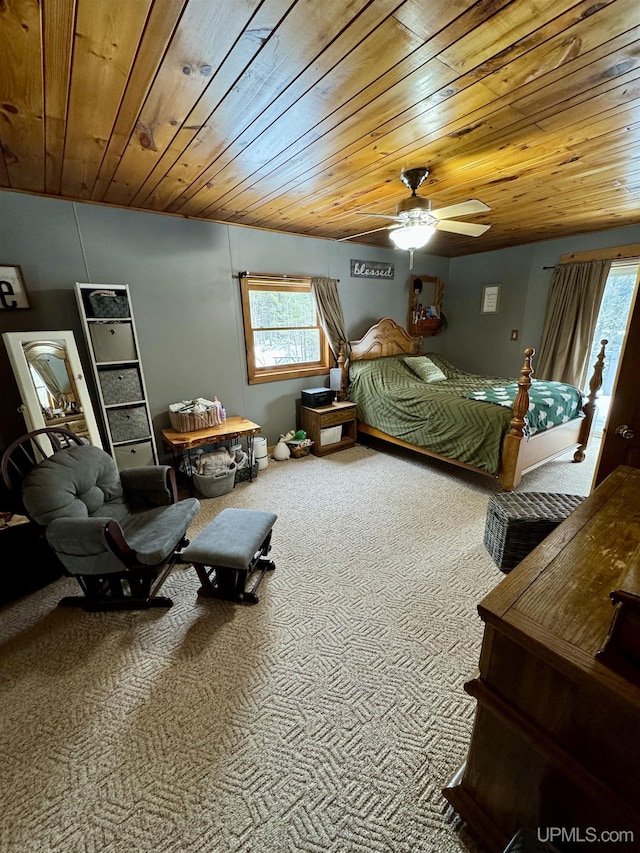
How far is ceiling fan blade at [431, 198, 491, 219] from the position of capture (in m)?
1.98

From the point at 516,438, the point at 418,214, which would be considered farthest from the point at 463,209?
the point at 516,438

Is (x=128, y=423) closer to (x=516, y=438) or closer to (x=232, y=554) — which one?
(x=232, y=554)

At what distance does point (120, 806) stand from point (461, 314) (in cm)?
584

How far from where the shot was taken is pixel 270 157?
191 cm

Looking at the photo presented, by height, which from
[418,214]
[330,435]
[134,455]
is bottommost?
[330,435]

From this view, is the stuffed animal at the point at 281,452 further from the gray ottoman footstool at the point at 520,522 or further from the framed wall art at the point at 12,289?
the framed wall art at the point at 12,289

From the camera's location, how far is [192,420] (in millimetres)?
3145

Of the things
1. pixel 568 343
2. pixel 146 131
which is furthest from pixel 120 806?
pixel 568 343

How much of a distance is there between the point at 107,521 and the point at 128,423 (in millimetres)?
1400

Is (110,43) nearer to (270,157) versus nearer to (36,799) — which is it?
(270,157)

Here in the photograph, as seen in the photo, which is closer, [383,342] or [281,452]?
[281,452]

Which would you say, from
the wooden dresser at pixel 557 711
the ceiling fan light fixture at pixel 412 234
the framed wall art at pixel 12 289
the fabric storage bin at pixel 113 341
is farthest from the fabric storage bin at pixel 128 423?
the wooden dresser at pixel 557 711

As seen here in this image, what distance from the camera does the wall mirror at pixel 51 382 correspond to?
2.31m

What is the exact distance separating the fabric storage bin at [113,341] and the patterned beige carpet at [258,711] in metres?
1.65
